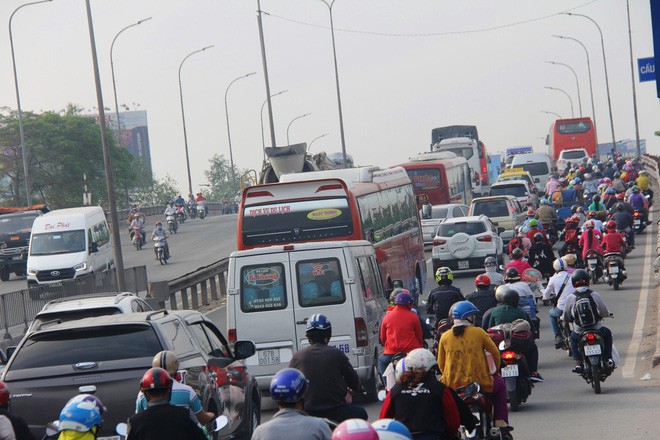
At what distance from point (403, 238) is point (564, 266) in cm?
1019

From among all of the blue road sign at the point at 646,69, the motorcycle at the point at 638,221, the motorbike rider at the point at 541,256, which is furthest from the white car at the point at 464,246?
the blue road sign at the point at 646,69

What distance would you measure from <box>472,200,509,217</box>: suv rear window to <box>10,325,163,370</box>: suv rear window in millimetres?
28627

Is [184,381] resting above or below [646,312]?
above

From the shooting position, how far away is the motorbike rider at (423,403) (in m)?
8.20

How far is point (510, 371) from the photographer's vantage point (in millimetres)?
14281

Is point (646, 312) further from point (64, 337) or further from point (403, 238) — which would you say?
point (64, 337)

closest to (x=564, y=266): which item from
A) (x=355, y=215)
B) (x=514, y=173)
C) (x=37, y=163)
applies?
(x=355, y=215)

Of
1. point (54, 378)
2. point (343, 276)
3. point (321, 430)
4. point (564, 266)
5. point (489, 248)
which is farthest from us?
point (489, 248)

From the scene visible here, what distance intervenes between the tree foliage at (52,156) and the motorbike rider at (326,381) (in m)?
63.9

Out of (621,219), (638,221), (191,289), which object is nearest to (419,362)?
(191,289)

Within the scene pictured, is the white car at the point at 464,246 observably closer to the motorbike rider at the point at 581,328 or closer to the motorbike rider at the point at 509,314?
the motorbike rider at the point at 581,328

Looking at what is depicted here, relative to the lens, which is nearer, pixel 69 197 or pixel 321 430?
pixel 321 430

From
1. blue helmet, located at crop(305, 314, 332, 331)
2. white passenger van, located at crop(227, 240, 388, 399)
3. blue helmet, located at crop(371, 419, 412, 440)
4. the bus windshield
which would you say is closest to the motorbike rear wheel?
white passenger van, located at crop(227, 240, 388, 399)

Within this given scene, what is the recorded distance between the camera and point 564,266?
18703 mm
